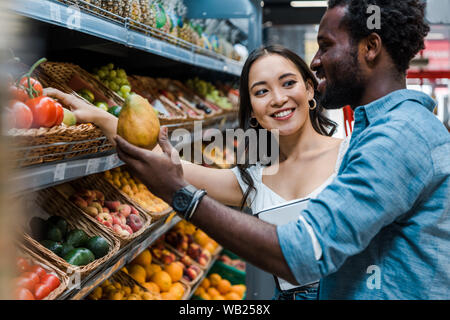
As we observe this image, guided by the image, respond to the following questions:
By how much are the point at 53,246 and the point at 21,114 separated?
0.59 metres

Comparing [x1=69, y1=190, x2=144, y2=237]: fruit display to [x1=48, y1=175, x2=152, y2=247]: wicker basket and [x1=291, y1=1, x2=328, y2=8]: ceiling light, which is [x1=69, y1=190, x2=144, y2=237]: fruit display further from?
[x1=291, y1=1, x2=328, y2=8]: ceiling light

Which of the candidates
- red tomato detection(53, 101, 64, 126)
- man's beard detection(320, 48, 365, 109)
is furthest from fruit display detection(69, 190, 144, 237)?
man's beard detection(320, 48, 365, 109)

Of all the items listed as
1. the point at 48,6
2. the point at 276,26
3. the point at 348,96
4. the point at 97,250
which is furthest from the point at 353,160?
the point at 276,26

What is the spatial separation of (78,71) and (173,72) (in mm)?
1640

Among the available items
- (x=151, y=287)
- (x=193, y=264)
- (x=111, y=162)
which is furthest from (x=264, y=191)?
(x=193, y=264)

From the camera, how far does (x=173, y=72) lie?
11.6 feet

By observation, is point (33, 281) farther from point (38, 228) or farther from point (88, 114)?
point (88, 114)

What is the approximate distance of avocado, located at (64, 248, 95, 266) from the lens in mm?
1473

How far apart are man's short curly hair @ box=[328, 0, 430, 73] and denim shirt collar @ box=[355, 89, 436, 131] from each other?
0.26ft

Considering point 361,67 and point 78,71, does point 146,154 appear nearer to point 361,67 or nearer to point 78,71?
point 361,67

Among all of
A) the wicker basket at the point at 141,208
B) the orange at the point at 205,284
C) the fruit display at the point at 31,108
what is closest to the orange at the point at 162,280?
the wicker basket at the point at 141,208

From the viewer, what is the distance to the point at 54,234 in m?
1.62

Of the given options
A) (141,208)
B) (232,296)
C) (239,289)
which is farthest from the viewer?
(239,289)

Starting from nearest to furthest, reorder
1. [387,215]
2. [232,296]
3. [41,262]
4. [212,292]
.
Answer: [387,215]
[41,262]
[212,292]
[232,296]
